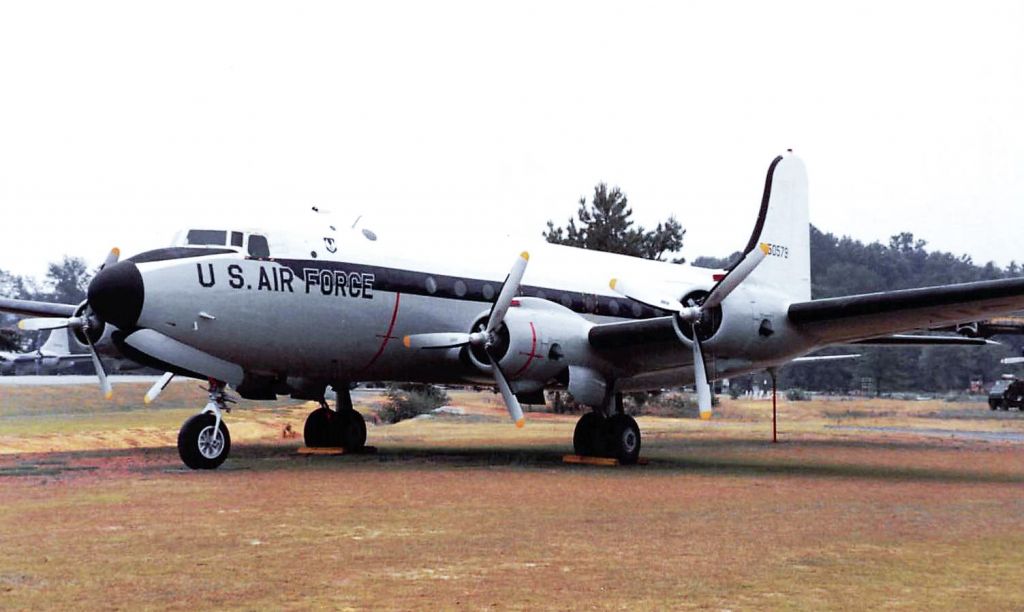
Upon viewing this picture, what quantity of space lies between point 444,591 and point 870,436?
24419mm

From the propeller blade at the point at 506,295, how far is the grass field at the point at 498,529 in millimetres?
2496

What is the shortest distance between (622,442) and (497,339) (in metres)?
3.20

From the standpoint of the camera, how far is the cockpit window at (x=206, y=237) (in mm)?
15805

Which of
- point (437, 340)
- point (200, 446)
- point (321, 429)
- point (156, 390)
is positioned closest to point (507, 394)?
point (437, 340)

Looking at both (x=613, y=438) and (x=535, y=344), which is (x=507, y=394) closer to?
(x=535, y=344)

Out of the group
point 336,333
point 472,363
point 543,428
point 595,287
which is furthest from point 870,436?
point 336,333

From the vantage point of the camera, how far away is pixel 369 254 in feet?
57.9

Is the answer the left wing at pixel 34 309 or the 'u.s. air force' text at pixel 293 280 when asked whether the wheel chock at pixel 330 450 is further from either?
the left wing at pixel 34 309

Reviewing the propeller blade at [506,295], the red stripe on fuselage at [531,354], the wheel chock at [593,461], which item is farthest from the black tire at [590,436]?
the propeller blade at [506,295]

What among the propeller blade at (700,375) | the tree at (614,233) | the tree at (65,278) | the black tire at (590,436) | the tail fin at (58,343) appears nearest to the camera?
the propeller blade at (700,375)

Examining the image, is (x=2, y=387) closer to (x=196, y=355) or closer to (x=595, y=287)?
(x=196, y=355)

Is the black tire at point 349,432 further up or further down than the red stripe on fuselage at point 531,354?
further down

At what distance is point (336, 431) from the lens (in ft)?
67.3

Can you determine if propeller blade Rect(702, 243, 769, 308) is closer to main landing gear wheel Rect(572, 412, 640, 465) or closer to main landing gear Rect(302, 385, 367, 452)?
main landing gear wheel Rect(572, 412, 640, 465)
